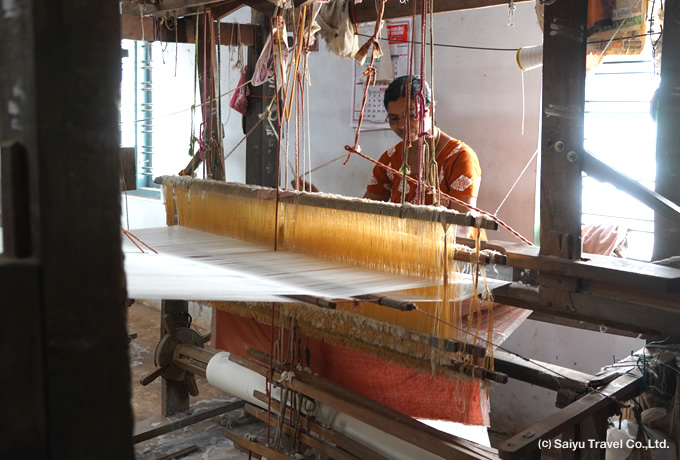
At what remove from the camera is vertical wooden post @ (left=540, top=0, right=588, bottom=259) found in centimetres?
210

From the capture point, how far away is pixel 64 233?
2.50 ft

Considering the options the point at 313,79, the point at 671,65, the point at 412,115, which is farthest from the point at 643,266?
the point at 313,79

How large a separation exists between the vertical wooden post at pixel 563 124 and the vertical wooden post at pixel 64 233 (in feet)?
5.53

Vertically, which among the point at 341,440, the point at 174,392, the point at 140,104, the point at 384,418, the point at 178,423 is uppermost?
the point at 140,104

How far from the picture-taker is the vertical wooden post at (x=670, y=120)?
7.33ft

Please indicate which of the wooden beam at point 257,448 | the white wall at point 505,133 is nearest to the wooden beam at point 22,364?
the wooden beam at point 257,448

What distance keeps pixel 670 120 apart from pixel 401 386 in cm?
143

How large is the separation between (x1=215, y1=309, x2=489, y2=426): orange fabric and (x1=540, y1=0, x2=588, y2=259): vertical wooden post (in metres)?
0.61

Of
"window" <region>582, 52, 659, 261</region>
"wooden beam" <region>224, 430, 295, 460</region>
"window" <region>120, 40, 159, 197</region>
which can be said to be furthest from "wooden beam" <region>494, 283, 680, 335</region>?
"window" <region>120, 40, 159, 197</region>

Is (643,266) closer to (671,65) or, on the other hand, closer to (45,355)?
(671,65)

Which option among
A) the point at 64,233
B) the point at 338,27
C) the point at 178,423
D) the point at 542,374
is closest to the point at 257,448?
the point at 178,423

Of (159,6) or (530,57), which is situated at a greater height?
(159,6)

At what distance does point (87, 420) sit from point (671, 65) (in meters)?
2.20

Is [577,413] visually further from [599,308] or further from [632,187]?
[632,187]
